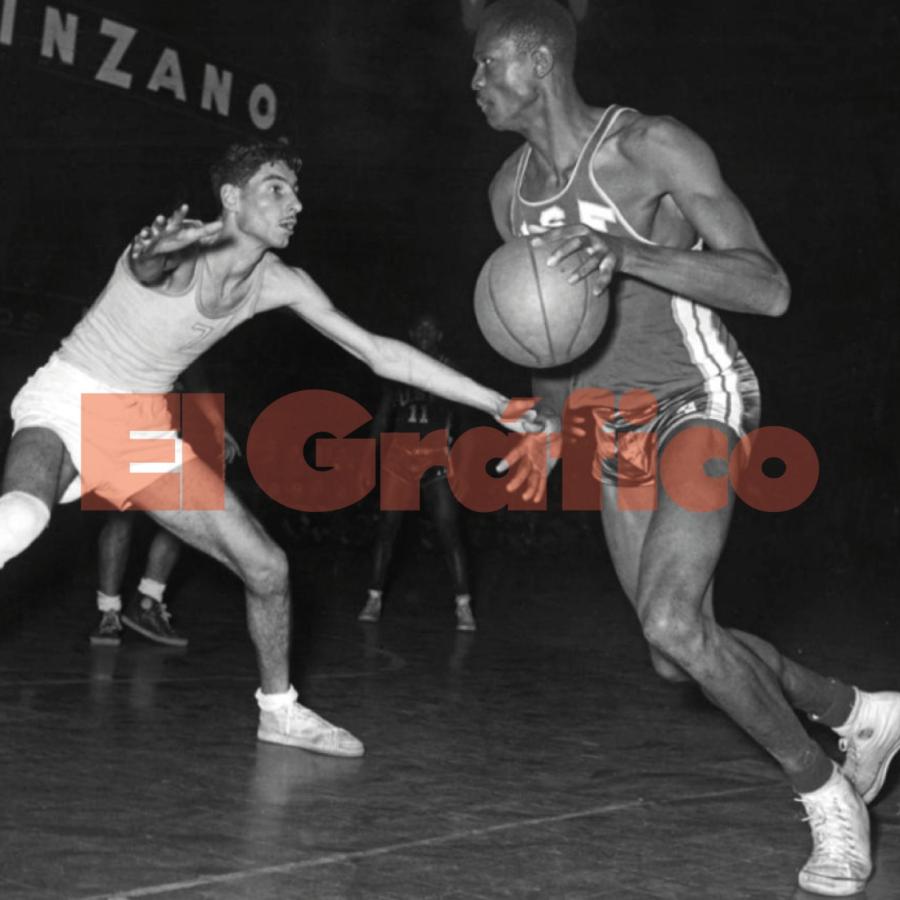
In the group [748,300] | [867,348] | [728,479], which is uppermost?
[867,348]

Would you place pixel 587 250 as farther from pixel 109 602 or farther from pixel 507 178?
pixel 109 602

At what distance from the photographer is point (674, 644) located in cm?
382

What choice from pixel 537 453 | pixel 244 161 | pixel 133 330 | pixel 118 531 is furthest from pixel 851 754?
pixel 118 531

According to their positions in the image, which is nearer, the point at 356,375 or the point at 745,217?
the point at 745,217

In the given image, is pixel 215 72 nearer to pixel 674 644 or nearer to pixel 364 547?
pixel 364 547

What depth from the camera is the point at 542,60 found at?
14.1 ft

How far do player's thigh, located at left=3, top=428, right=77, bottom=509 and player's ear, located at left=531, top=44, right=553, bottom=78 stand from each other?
6.64ft

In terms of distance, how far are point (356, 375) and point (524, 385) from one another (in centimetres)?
217

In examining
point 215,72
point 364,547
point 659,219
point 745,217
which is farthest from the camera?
point 364,547

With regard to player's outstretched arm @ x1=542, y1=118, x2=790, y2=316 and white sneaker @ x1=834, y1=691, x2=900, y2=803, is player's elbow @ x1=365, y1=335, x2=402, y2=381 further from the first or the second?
white sneaker @ x1=834, y1=691, x2=900, y2=803

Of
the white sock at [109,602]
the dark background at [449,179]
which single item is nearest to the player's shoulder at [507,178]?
the white sock at [109,602]

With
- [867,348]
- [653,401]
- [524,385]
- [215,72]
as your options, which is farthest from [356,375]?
[653,401]

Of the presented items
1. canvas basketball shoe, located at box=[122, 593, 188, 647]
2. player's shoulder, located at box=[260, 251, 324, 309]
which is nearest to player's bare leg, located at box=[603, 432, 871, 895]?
player's shoulder, located at box=[260, 251, 324, 309]

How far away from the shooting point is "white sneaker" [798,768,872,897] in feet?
12.6
